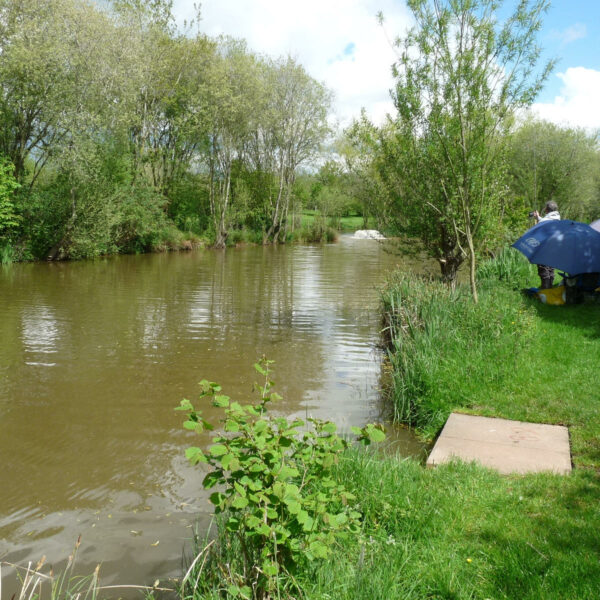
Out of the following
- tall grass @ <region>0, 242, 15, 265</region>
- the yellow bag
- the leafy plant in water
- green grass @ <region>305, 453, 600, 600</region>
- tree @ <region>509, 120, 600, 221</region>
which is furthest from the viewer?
tree @ <region>509, 120, 600, 221</region>

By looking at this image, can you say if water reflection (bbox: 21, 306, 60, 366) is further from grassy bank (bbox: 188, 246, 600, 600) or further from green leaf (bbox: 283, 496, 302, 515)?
green leaf (bbox: 283, 496, 302, 515)

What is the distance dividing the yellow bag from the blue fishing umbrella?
507mm

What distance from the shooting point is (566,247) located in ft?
34.8

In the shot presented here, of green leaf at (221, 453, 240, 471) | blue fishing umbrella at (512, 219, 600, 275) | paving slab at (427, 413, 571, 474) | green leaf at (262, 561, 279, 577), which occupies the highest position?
blue fishing umbrella at (512, 219, 600, 275)

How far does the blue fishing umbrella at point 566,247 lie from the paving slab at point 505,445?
594 centimetres

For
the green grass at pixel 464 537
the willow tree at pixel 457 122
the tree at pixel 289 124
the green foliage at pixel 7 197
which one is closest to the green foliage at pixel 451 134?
the willow tree at pixel 457 122

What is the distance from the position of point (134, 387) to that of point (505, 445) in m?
4.87

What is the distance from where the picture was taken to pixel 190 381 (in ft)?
26.1

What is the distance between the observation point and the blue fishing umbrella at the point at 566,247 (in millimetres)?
10438

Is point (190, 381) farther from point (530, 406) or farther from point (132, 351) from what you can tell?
point (530, 406)

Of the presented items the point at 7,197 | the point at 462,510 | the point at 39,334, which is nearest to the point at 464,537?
the point at 462,510

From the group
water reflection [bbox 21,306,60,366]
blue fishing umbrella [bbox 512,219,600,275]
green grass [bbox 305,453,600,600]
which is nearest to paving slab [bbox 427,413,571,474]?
green grass [bbox 305,453,600,600]

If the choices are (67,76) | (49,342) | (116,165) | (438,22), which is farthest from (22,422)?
(116,165)

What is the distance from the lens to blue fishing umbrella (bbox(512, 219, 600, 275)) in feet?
34.2
